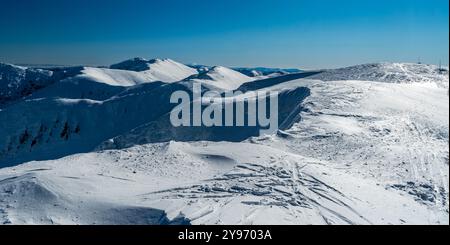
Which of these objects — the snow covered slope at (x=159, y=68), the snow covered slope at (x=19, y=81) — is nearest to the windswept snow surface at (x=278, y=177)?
the snow covered slope at (x=159, y=68)

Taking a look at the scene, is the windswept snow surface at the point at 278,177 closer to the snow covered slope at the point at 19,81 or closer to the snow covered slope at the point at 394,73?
the snow covered slope at the point at 394,73

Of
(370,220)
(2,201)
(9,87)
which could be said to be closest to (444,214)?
(370,220)

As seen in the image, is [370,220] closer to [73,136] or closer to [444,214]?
[444,214]

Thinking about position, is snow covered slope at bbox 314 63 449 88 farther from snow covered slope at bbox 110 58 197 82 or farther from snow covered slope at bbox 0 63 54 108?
snow covered slope at bbox 0 63 54 108

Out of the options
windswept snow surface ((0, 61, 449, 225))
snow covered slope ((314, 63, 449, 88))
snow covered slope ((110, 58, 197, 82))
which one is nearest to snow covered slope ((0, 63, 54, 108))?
snow covered slope ((110, 58, 197, 82))

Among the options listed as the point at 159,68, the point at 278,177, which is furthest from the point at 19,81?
the point at 278,177

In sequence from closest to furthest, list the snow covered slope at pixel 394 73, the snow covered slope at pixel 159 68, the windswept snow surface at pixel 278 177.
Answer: the windswept snow surface at pixel 278 177 < the snow covered slope at pixel 394 73 < the snow covered slope at pixel 159 68
